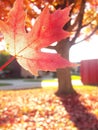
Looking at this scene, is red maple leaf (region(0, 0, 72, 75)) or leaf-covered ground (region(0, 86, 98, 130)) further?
leaf-covered ground (region(0, 86, 98, 130))

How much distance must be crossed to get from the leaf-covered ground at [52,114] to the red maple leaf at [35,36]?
6289 mm

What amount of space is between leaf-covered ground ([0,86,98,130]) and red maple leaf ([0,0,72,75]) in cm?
629

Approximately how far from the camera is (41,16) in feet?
2.30

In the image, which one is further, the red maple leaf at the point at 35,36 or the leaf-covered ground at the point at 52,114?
the leaf-covered ground at the point at 52,114

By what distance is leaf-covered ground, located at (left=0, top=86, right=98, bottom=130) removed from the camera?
7.10 m

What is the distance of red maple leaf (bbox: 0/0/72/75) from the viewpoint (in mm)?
692

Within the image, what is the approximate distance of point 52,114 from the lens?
8031mm

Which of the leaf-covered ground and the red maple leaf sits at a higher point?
the red maple leaf

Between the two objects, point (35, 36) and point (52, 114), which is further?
point (52, 114)

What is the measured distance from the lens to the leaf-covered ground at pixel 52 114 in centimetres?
710

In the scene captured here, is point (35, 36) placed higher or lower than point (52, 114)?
higher

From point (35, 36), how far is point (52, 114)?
24.4ft

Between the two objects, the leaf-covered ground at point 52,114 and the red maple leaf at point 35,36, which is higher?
the red maple leaf at point 35,36

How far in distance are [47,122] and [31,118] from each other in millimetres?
565
